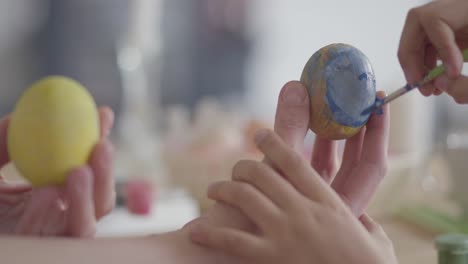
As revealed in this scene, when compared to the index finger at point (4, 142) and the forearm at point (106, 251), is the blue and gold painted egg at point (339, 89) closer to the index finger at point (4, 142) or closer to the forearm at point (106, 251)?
the forearm at point (106, 251)

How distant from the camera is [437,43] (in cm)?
60

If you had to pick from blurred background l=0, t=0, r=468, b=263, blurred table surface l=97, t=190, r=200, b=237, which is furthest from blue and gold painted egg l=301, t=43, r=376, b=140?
blurred background l=0, t=0, r=468, b=263

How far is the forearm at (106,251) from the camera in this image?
0.44 m

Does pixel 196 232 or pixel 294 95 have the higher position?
pixel 294 95

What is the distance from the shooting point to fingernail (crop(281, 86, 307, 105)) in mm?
522

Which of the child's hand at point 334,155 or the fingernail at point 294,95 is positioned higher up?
the fingernail at point 294,95

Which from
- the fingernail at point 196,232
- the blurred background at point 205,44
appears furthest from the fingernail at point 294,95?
the blurred background at point 205,44

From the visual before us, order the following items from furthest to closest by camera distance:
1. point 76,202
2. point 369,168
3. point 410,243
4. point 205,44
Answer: point 205,44, point 410,243, point 369,168, point 76,202

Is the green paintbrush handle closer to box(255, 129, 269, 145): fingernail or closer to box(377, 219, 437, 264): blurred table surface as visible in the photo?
box(255, 129, 269, 145): fingernail

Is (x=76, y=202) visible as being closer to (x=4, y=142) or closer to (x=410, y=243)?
(x=4, y=142)

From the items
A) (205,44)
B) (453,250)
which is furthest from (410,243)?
(205,44)

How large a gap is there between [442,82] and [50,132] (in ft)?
1.32

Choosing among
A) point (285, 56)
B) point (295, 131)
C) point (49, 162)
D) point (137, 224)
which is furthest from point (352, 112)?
point (285, 56)

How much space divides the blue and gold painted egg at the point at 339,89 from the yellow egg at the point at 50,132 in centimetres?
21
